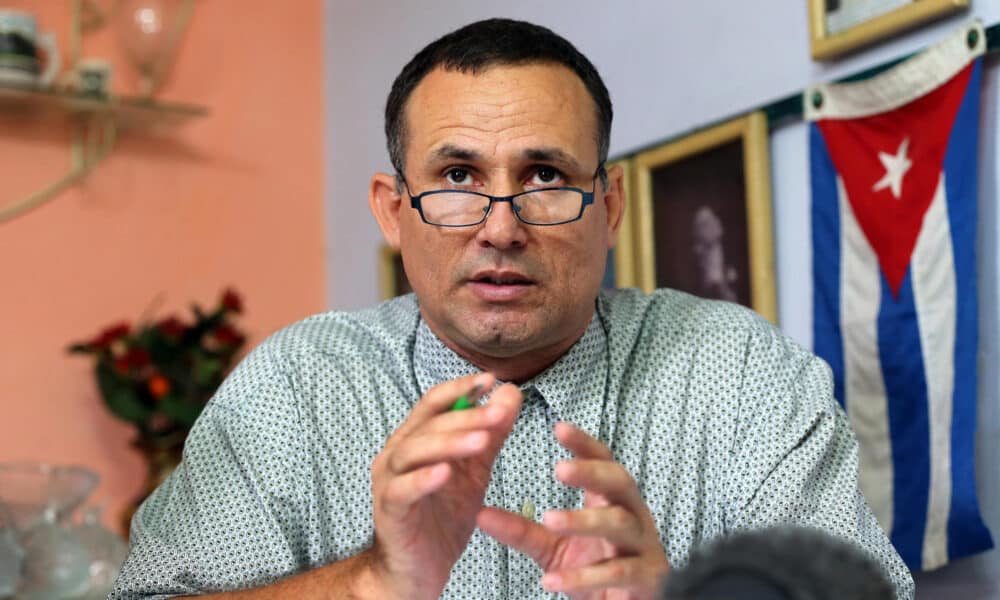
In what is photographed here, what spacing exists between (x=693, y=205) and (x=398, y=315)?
0.74 m

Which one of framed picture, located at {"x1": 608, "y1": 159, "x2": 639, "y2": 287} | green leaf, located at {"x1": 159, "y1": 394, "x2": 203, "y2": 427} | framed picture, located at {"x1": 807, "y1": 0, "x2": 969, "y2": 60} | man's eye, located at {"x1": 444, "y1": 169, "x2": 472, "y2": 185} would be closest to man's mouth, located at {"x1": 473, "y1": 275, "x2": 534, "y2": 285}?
man's eye, located at {"x1": 444, "y1": 169, "x2": 472, "y2": 185}

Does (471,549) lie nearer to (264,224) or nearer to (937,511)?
(937,511)

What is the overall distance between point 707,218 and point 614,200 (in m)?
0.55

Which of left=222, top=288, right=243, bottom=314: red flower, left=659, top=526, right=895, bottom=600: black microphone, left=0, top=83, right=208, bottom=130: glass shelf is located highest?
left=0, top=83, right=208, bottom=130: glass shelf

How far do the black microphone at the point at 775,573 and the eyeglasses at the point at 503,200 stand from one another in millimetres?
870

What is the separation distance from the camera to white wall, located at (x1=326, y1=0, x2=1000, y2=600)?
1.60m

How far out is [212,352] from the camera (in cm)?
274

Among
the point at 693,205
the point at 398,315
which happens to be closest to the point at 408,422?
the point at 398,315

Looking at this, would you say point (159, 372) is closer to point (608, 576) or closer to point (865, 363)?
point (865, 363)

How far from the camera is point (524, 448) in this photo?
54.9 inches

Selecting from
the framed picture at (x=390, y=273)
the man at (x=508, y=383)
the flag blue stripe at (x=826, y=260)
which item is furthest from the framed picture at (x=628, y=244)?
the framed picture at (x=390, y=273)

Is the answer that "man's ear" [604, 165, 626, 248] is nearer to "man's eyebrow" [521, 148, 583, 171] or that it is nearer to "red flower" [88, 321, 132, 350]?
"man's eyebrow" [521, 148, 583, 171]

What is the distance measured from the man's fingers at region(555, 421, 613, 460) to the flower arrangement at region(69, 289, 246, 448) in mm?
1880

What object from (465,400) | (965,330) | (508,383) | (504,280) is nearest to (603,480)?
(465,400)
